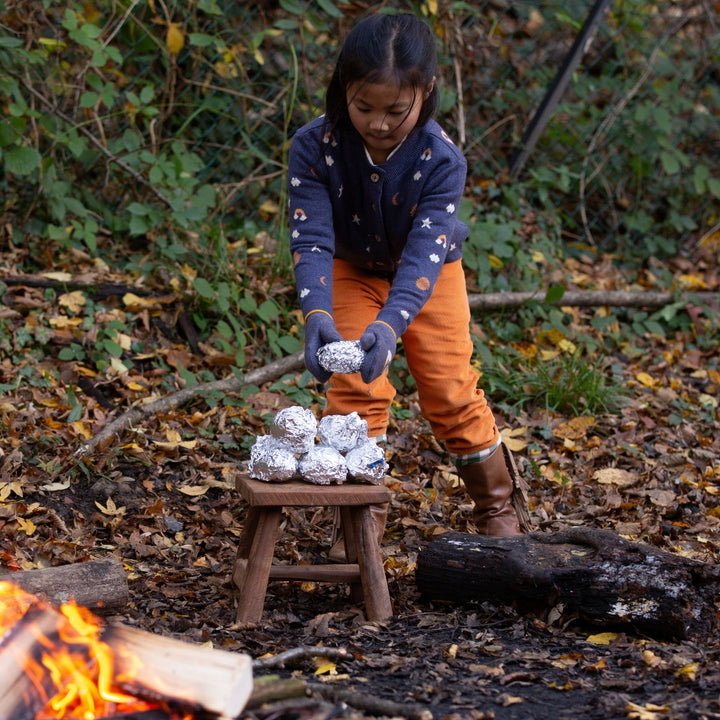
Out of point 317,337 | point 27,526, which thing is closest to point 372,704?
point 317,337

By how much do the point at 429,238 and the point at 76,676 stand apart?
1.74m

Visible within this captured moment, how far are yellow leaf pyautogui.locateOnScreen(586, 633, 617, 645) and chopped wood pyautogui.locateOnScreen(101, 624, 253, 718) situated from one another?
1144mm

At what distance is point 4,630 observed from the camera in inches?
78.9

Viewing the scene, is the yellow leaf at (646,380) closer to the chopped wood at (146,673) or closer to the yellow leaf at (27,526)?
the yellow leaf at (27,526)

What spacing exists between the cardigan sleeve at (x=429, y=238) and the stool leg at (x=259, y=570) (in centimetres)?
75

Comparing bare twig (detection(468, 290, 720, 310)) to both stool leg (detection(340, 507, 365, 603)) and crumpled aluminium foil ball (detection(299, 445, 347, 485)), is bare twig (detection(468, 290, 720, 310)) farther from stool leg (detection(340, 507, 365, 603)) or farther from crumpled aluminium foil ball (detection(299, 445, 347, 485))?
crumpled aluminium foil ball (detection(299, 445, 347, 485))

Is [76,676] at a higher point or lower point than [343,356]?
lower

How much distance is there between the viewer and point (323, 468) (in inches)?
105

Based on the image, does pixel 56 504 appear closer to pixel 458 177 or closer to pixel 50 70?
pixel 458 177

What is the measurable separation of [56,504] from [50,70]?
9.02 feet

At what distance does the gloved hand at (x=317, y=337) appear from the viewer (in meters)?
2.76

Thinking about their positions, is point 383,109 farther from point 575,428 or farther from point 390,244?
point 575,428

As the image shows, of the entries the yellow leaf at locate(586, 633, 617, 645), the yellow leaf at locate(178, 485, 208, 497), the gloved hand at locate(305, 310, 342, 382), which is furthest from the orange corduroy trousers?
the yellow leaf at locate(586, 633, 617, 645)

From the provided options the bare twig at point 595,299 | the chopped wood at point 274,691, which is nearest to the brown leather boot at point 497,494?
the chopped wood at point 274,691
